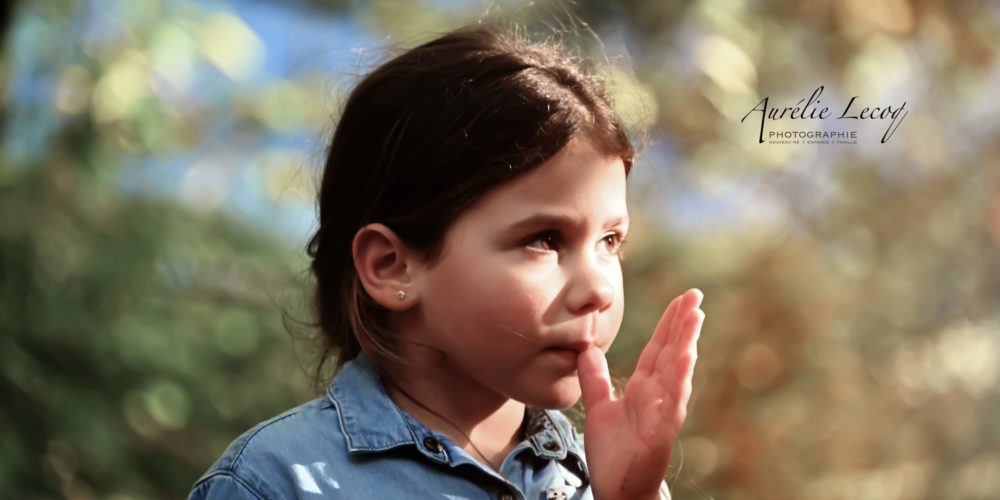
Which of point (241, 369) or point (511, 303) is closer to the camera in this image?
point (511, 303)

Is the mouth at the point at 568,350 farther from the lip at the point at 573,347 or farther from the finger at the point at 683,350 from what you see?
the finger at the point at 683,350

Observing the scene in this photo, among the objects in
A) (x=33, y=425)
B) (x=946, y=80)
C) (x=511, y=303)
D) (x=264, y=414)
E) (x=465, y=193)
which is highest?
(x=946, y=80)

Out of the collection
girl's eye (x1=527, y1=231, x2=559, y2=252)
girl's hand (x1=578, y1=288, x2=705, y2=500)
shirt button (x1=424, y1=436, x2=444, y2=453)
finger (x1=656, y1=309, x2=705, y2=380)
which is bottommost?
shirt button (x1=424, y1=436, x2=444, y2=453)

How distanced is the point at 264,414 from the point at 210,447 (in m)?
0.18

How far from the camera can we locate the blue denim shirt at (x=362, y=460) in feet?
5.10

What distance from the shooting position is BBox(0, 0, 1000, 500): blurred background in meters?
3.43

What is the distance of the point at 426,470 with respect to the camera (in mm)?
1622

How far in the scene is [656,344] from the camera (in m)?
1.57

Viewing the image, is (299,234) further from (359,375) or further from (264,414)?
(359,375)

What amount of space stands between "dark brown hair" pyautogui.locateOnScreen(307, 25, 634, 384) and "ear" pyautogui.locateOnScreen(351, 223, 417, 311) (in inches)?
0.7

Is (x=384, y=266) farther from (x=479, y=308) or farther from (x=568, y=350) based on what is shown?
(x=568, y=350)

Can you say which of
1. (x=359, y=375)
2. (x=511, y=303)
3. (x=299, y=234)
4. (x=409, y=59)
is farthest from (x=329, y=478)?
(x=299, y=234)

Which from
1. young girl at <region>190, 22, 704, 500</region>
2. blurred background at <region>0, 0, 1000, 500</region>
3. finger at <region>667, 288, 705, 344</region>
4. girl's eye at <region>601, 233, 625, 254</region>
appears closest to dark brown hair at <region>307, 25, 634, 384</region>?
young girl at <region>190, 22, 704, 500</region>

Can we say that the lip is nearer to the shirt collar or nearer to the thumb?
the thumb
